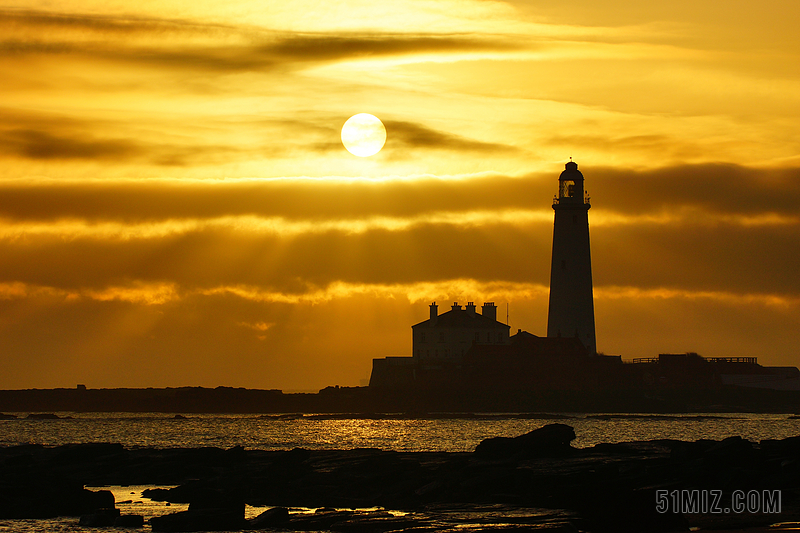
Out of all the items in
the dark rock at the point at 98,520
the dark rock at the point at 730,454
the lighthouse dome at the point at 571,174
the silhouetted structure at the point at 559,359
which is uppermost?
the lighthouse dome at the point at 571,174

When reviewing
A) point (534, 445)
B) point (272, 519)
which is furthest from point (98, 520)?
point (534, 445)

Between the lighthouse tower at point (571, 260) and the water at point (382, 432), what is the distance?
7.73 metres

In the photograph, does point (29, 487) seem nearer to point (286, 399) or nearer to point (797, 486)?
point (797, 486)

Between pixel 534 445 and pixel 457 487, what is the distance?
9.86 ft

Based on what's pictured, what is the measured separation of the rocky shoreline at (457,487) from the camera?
22.8 m

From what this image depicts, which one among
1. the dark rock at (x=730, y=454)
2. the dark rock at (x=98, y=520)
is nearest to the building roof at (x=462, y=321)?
the dark rock at (x=730, y=454)

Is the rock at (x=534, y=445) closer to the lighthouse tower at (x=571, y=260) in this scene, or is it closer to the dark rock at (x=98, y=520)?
the dark rock at (x=98, y=520)

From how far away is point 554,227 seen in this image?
2840 inches

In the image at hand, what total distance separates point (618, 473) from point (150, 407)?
95.8 m

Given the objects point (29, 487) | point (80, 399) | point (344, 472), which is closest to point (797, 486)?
point (344, 472)

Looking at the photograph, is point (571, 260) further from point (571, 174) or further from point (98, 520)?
point (98, 520)

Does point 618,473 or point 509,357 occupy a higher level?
point 509,357

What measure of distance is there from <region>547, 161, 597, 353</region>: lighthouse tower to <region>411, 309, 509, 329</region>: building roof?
15452mm

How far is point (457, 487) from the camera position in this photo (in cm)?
2686
